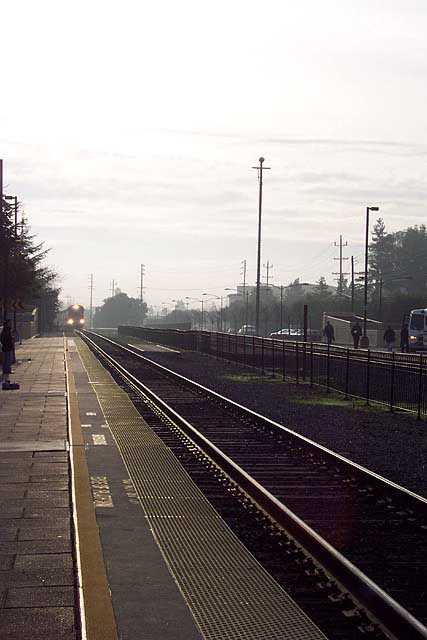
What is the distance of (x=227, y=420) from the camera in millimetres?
21062

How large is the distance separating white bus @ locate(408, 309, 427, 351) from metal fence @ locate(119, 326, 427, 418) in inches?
706

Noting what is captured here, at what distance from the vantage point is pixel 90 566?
799cm

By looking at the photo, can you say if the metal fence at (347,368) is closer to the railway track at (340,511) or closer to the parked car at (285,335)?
the railway track at (340,511)

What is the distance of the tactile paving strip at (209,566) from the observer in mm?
6570

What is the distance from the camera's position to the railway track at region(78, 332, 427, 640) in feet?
23.9

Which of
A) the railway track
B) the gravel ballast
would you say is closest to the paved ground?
the railway track

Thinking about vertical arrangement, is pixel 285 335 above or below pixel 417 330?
below

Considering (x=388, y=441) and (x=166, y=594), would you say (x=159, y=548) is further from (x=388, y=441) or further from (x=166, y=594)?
Answer: (x=388, y=441)

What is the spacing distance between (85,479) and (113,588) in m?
4.97

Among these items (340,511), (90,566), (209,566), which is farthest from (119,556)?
(340,511)

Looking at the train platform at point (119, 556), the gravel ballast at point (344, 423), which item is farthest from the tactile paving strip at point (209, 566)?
the gravel ballast at point (344, 423)

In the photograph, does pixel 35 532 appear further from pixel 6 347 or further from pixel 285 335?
pixel 285 335

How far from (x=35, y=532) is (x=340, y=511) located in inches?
129

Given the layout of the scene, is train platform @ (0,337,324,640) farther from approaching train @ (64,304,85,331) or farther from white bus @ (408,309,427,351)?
approaching train @ (64,304,85,331)
